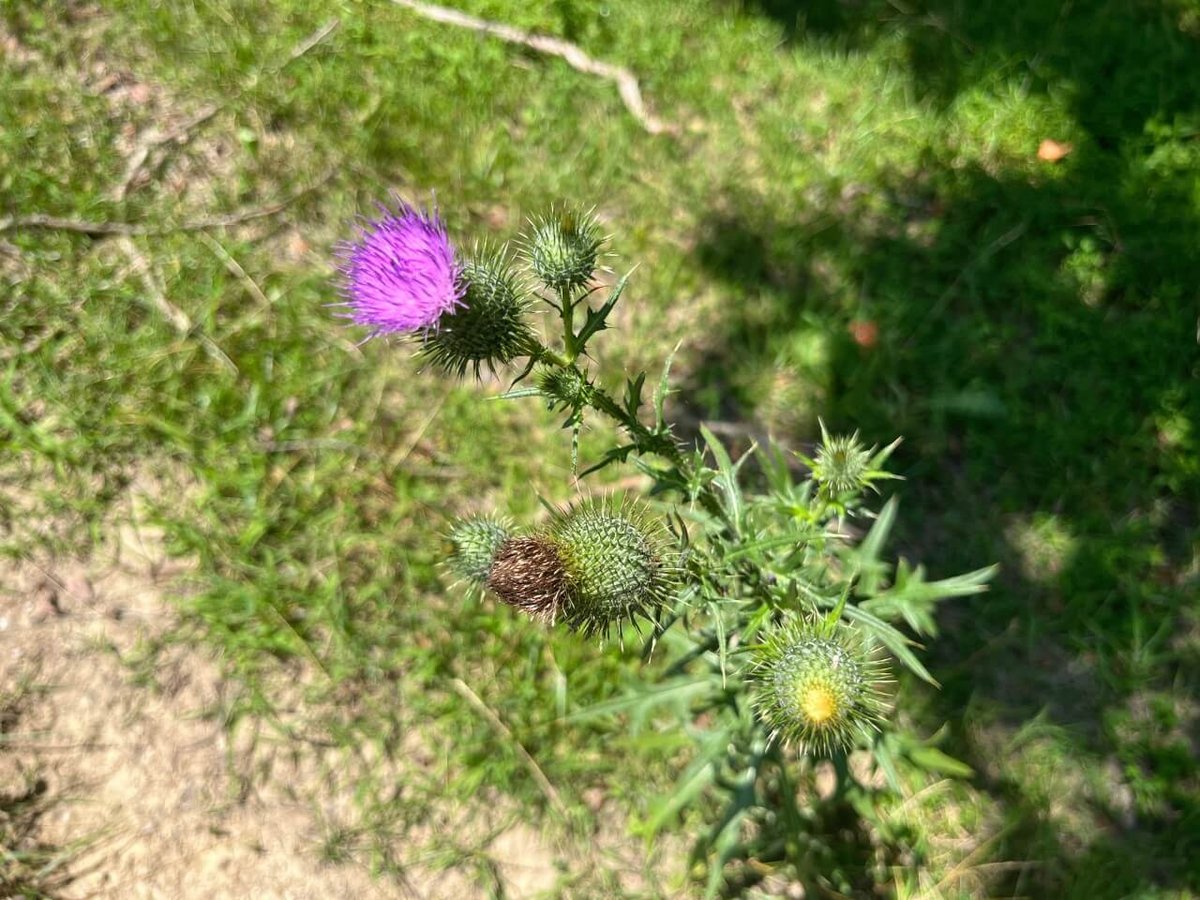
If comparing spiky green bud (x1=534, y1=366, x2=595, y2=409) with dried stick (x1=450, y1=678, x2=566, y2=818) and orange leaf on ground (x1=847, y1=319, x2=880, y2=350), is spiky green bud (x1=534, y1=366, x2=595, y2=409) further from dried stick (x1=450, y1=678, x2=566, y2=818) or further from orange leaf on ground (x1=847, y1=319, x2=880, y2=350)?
orange leaf on ground (x1=847, y1=319, x2=880, y2=350)

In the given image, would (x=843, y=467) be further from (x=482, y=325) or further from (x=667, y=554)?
(x=482, y=325)

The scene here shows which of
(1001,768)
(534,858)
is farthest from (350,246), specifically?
(1001,768)

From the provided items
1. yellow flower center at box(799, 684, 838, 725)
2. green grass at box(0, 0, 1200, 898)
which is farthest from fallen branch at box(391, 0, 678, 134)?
yellow flower center at box(799, 684, 838, 725)

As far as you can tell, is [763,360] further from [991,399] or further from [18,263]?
[18,263]

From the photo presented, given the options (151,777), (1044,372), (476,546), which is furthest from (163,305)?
(1044,372)

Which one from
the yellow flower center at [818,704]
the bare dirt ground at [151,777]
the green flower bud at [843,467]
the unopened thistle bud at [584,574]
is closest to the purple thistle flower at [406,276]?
the unopened thistle bud at [584,574]
